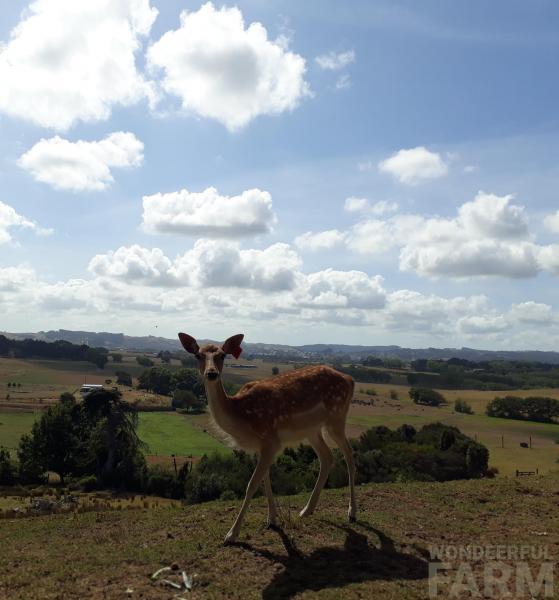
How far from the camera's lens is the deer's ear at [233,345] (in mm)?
9547

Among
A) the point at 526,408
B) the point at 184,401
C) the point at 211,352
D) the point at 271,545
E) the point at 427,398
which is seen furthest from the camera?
the point at 427,398

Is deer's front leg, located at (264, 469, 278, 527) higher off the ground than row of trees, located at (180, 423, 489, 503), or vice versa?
deer's front leg, located at (264, 469, 278, 527)

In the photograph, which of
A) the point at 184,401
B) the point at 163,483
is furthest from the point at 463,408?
the point at 163,483

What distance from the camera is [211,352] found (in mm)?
9211

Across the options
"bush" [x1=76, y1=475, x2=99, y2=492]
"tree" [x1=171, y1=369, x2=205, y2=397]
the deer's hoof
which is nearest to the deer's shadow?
the deer's hoof

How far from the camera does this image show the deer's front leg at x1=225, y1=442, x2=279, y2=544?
897 centimetres

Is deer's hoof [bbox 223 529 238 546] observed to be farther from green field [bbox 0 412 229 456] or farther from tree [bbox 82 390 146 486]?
green field [bbox 0 412 229 456]

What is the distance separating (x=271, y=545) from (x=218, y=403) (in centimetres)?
266

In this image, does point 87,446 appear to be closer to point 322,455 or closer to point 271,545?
point 322,455

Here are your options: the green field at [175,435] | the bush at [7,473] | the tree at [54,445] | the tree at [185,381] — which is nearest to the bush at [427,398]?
the tree at [185,381]

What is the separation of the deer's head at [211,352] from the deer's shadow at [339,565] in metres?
3.09

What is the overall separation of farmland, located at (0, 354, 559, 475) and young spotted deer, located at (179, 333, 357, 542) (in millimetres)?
27710

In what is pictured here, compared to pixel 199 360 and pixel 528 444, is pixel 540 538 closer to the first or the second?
pixel 199 360

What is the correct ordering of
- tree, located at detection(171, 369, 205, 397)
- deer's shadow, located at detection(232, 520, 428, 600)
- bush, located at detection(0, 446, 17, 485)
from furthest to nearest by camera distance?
tree, located at detection(171, 369, 205, 397), bush, located at detection(0, 446, 17, 485), deer's shadow, located at detection(232, 520, 428, 600)
